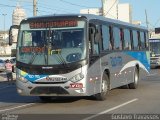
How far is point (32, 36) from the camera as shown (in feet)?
50.8

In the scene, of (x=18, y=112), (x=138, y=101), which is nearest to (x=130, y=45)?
(x=138, y=101)

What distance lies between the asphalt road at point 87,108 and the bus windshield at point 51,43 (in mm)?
1583

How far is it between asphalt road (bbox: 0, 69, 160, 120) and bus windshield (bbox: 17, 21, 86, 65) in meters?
1.58

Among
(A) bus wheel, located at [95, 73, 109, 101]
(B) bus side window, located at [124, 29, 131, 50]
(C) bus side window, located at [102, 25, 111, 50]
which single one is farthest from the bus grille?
(B) bus side window, located at [124, 29, 131, 50]

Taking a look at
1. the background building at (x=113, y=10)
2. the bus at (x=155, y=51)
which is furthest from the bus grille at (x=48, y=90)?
the background building at (x=113, y=10)

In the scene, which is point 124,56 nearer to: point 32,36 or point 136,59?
point 136,59

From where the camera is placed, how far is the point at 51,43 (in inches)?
598

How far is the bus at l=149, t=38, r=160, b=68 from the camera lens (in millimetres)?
43969

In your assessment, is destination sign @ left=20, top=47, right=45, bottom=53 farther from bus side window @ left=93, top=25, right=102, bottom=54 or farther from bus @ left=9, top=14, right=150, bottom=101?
bus side window @ left=93, top=25, right=102, bottom=54

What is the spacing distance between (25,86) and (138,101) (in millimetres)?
4012

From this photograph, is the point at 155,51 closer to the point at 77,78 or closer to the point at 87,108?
the point at 77,78

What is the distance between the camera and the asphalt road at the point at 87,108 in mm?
12344

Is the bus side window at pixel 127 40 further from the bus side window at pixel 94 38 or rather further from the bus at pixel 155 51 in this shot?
the bus at pixel 155 51

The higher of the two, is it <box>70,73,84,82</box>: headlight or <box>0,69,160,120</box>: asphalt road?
<box>70,73,84,82</box>: headlight
